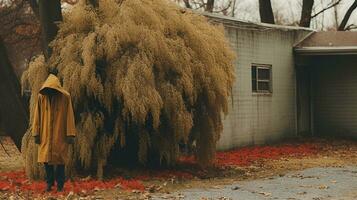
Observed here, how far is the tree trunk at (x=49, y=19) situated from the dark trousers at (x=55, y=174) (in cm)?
276

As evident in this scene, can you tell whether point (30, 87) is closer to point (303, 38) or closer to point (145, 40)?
point (145, 40)

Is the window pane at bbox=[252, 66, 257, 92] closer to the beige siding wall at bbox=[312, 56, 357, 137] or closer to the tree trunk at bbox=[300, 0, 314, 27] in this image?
the beige siding wall at bbox=[312, 56, 357, 137]

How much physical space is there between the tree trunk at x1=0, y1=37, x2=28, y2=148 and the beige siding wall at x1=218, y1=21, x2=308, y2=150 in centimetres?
604

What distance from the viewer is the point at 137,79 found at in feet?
37.8

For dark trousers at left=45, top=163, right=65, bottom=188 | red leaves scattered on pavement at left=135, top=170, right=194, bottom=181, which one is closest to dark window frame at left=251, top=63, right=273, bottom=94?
red leaves scattered on pavement at left=135, top=170, right=194, bottom=181

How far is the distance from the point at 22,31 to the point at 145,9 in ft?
70.2

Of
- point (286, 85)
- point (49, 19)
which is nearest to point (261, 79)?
point (286, 85)

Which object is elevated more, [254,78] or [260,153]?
[254,78]

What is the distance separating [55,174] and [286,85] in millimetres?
12683

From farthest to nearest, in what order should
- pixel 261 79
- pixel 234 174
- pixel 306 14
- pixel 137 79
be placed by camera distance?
pixel 306 14 < pixel 261 79 < pixel 234 174 < pixel 137 79

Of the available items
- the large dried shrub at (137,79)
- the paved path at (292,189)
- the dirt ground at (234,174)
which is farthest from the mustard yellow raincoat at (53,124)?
the paved path at (292,189)

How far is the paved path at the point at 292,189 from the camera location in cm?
1005

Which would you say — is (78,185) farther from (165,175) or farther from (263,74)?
(263,74)

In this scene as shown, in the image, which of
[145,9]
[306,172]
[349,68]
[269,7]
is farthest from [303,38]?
[145,9]
